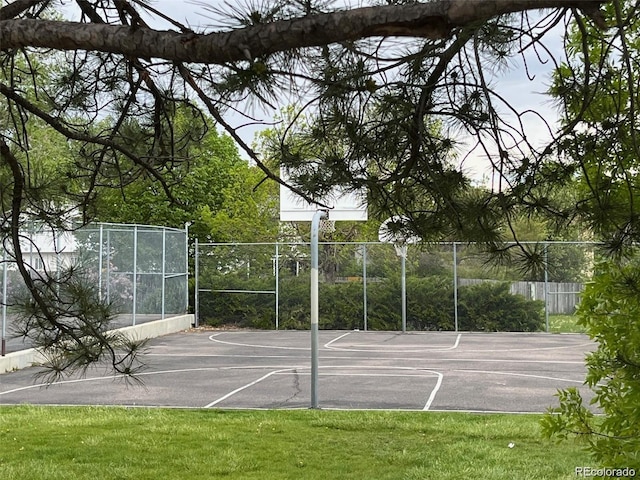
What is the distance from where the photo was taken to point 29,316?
3746 mm

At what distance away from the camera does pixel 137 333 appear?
1403 cm

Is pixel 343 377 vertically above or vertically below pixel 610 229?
below

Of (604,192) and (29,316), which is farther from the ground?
(604,192)

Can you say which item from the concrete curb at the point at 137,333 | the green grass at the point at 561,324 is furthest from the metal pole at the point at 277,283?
the green grass at the point at 561,324

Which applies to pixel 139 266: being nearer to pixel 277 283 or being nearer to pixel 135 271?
pixel 135 271

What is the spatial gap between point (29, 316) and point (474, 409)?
5.23 metres

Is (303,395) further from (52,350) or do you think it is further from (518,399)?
(52,350)

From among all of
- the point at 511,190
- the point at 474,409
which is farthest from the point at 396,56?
the point at 474,409

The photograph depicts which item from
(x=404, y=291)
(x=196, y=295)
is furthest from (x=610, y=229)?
(x=196, y=295)

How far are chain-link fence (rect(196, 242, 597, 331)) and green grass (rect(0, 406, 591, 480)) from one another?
11.3 meters

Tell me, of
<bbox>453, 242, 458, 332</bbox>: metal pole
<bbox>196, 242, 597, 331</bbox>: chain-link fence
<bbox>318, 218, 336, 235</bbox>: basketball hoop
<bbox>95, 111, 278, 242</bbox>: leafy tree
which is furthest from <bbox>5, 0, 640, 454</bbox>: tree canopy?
<bbox>95, 111, 278, 242</bbox>: leafy tree

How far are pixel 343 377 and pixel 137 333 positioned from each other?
16.4 feet

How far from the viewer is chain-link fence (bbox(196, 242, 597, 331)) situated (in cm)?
1883

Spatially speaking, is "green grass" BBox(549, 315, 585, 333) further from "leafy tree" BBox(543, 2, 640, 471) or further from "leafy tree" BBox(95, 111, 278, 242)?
"leafy tree" BBox(543, 2, 640, 471)
